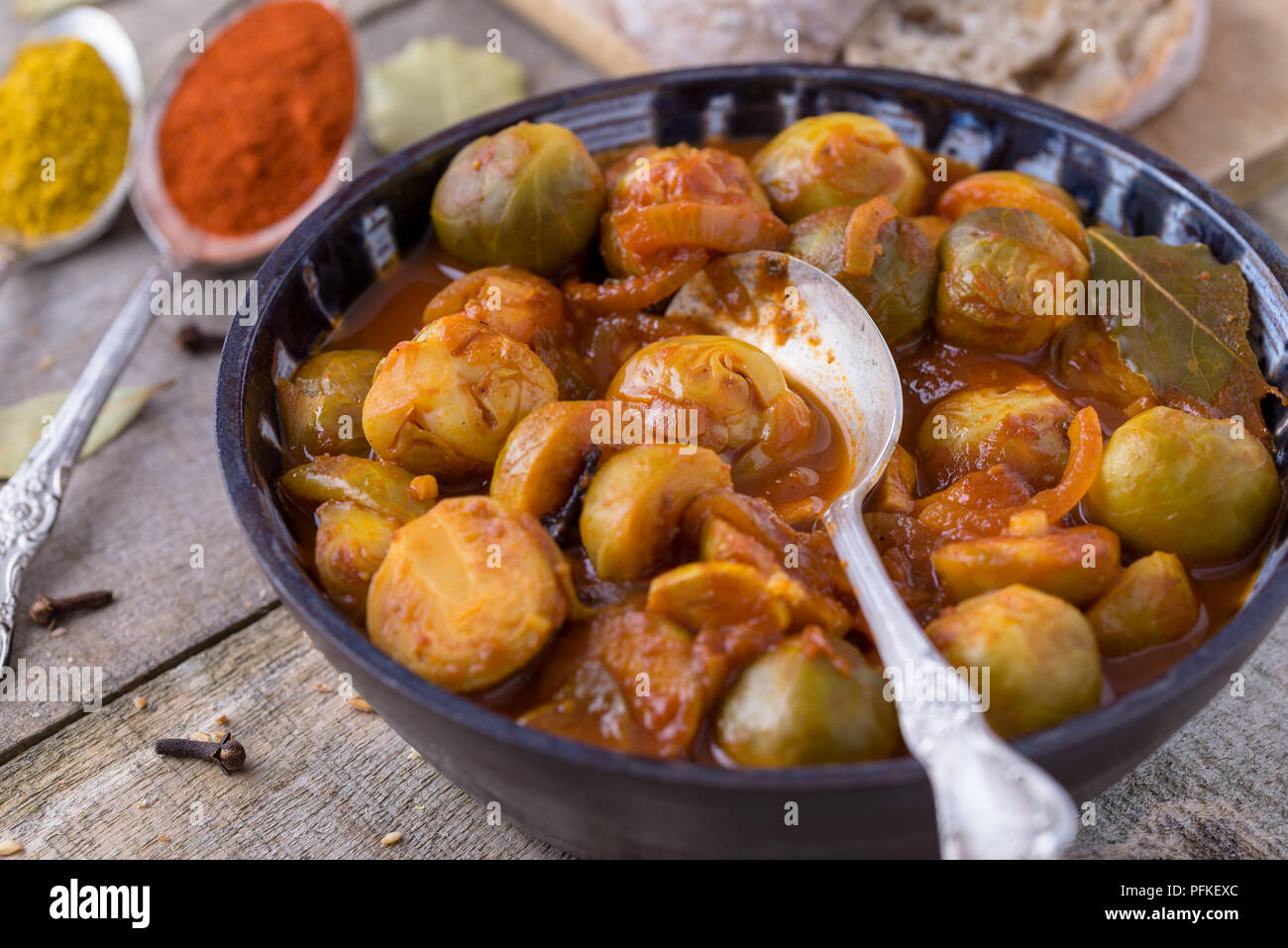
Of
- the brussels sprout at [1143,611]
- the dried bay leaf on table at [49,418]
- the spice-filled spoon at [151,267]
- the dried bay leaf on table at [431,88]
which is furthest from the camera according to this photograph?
the dried bay leaf on table at [431,88]

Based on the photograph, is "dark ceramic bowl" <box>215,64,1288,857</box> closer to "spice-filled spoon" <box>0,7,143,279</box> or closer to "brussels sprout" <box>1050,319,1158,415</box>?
"brussels sprout" <box>1050,319,1158,415</box>

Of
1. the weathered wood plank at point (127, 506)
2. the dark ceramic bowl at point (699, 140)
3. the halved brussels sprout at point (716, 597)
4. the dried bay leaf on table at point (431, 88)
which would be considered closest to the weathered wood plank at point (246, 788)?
the weathered wood plank at point (127, 506)

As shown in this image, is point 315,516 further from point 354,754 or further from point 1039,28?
point 1039,28

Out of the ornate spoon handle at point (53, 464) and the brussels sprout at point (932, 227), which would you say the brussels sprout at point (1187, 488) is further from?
the ornate spoon handle at point (53, 464)

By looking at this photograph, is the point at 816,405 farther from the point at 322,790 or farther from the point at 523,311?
the point at 322,790

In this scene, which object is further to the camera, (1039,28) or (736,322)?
(1039,28)

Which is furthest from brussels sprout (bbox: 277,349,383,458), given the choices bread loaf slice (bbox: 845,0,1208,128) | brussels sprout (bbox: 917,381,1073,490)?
bread loaf slice (bbox: 845,0,1208,128)

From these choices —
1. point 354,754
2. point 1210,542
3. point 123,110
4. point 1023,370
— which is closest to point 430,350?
point 354,754
